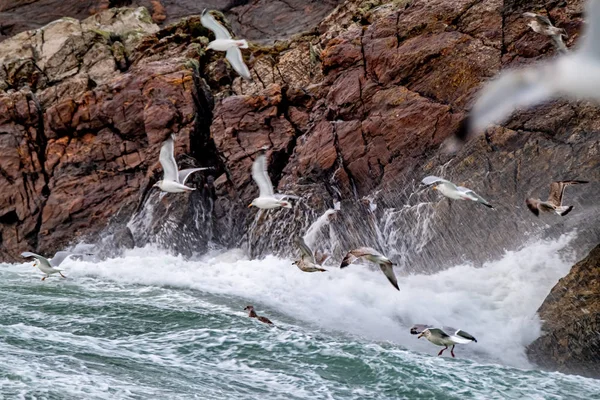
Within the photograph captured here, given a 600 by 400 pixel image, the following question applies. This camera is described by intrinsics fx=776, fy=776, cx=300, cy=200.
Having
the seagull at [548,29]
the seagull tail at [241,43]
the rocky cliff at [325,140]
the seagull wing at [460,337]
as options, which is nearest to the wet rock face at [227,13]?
the rocky cliff at [325,140]

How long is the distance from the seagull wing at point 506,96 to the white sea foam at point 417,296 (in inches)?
127

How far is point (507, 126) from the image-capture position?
16.1 m

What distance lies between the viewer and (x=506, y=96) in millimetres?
16656

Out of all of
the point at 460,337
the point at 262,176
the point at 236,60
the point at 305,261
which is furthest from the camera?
the point at 236,60

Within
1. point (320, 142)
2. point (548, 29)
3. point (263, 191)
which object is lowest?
point (263, 191)

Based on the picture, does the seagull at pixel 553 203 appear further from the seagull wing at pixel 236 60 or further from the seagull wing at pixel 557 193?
the seagull wing at pixel 236 60

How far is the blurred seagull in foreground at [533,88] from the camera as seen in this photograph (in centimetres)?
1504

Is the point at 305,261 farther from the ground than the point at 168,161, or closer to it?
closer to it

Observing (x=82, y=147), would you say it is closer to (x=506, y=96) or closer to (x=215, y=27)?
(x=215, y=27)

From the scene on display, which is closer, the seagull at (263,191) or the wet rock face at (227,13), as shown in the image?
the seagull at (263,191)

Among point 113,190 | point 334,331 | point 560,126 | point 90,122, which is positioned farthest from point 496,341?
point 90,122

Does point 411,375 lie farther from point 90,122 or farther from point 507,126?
point 90,122

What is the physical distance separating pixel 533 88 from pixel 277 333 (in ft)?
27.0

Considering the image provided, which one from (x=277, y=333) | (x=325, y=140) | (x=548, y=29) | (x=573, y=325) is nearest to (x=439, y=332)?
(x=573, y=325)
